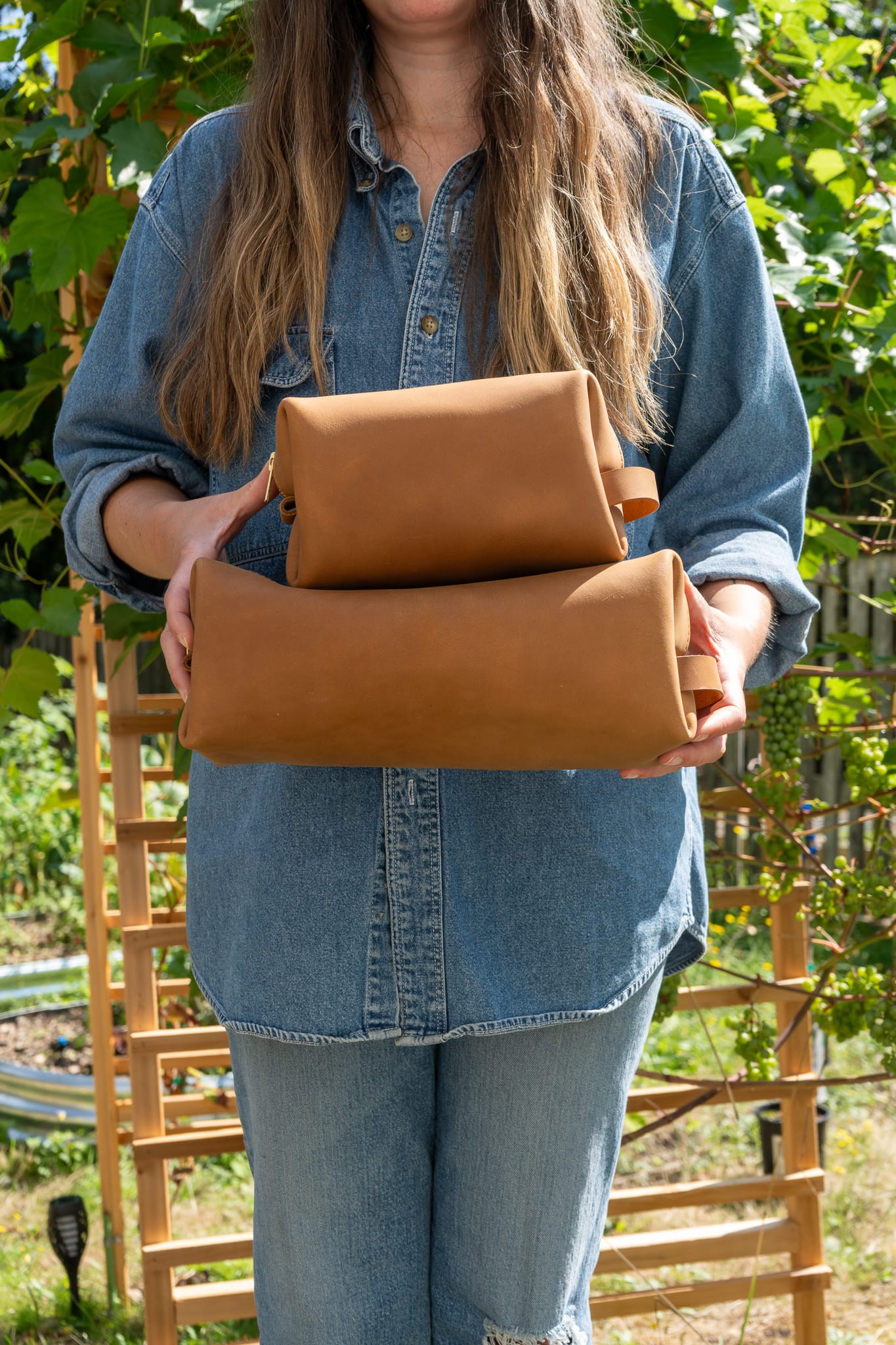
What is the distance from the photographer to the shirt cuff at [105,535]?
1.12 metres

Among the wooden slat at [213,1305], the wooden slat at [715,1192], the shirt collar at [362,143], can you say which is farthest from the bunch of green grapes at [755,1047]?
the shirt collar at [362,143]

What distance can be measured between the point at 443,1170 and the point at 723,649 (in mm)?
577

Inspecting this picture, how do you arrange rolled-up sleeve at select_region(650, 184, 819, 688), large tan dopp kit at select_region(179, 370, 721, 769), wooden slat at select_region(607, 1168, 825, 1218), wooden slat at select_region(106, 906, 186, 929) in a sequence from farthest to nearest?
wooden slat at select_region(106, 906, 186, 929)
wooden slat at select_region(607, 1168, 825, 1218)
rolled-up sleeve at select_region(650, 184, 819, 688)
large tan dopp kit at select_region(179, 370, 721, 769)

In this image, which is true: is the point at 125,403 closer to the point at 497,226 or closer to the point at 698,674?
the point at 497,226

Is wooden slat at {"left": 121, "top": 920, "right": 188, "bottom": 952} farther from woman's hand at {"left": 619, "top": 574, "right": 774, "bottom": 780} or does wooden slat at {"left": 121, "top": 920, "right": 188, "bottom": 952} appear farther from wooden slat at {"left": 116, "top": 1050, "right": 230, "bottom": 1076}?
woman's hand at {"left": 619, "top": 574, "right": 774, "bottom": 780}

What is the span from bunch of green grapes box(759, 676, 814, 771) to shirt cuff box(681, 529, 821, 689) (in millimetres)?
662

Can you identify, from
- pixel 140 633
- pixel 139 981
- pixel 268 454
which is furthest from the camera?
pixel 139 981

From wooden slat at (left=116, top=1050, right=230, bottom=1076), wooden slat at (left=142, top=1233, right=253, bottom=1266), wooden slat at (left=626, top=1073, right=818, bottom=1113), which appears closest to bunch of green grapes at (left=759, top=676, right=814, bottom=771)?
wooden slat at (left=626, top=1073, right=818, bottom=1113)

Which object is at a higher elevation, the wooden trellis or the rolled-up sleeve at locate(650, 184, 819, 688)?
the rolled-up sleeve at locate(650, 184, 819, 688)

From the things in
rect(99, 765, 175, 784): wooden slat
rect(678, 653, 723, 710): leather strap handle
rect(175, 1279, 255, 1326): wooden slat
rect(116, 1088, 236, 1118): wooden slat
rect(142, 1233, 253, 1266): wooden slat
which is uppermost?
rect(678, 653, 723, 710): leather strap handle

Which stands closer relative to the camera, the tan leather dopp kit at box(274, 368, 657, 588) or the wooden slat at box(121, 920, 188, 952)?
the tan leather dopp kit at box(274, 368, 657, 588)

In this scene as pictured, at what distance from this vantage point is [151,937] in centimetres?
211

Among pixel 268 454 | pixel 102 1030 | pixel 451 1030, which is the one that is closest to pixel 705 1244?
pixel 102 1030

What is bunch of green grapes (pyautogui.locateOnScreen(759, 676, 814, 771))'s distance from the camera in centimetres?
182
